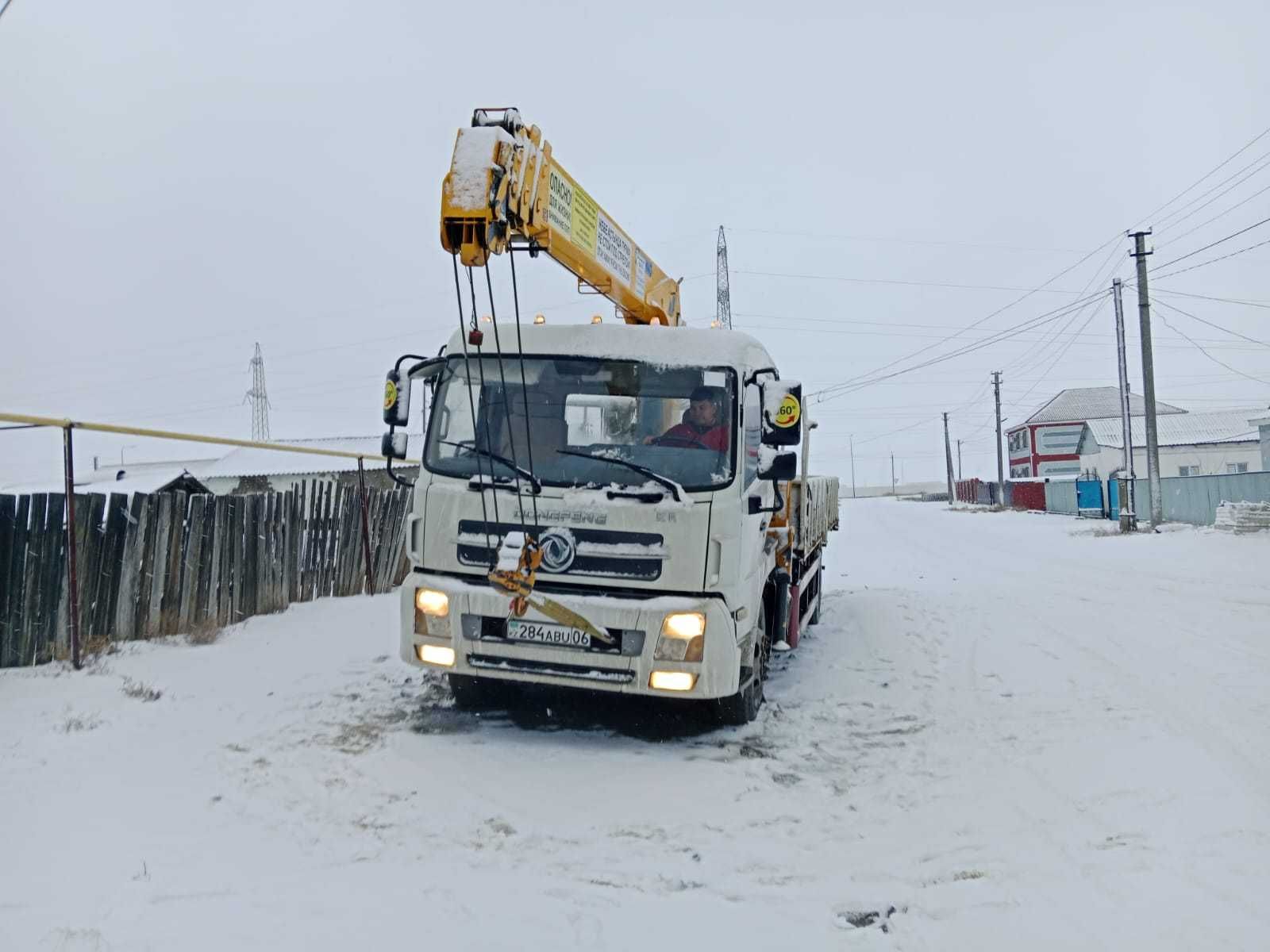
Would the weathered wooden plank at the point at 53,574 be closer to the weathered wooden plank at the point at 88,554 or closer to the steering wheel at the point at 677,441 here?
the weathered wooden plank at the point at 88,554

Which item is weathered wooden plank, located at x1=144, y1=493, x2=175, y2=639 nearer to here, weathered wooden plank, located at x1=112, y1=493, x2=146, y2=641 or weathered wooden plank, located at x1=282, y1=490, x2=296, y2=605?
weathered wooden plank, located at x1=112, y1=493, x2=146, y2=641

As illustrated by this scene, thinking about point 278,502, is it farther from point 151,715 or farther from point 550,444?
point 550,444

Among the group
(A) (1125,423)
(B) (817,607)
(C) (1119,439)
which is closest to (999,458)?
(C) (1119,439)

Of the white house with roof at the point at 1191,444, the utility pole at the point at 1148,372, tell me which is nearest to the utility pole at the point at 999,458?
the white house with roof at the point at 1191,444

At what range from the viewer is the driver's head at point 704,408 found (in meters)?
5.61

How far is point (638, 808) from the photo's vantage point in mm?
4480

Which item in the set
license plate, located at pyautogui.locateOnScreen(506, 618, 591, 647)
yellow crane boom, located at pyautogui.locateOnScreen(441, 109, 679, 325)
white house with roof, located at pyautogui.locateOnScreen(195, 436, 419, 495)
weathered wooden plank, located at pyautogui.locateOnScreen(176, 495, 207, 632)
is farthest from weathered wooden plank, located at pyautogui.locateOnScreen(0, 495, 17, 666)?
white house with roof, located at pyautogui.locateOnScreen(195, 436, 419, 495)

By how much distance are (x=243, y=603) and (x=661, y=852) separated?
255 inches

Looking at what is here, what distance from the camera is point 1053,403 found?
69.8 metres

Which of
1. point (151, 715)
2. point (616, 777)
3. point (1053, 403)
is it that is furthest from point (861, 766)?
point (1053, 403)

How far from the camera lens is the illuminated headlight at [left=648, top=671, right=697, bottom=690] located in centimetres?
509

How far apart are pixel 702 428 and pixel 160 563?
515cm

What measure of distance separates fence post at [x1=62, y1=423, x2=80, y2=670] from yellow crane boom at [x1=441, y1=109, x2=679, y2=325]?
3.46 meters

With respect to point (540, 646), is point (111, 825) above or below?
below
